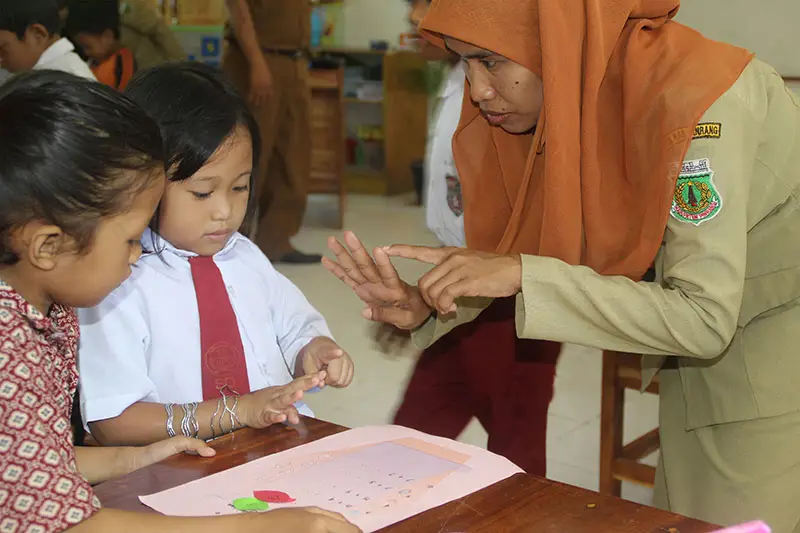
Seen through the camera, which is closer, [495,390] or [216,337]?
[216,337]

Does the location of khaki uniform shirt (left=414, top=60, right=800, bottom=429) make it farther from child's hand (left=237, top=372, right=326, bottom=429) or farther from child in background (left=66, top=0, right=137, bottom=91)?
child in background (left=66, top=0, right=137, bottom=91)

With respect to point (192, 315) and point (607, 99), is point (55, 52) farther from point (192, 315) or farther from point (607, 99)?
point (607, 99)

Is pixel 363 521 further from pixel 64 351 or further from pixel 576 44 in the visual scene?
pixel 576 44

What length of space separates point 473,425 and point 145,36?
8.54ft

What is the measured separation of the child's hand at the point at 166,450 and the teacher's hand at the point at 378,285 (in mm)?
370

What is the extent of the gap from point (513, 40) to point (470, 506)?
2.48 feet

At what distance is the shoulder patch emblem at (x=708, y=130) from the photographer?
127cm

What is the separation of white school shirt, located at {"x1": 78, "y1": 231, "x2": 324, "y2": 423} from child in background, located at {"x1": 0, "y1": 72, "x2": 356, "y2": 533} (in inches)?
10.8

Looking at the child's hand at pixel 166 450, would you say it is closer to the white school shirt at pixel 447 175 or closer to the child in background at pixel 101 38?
the white school shirt at pixel 447 175

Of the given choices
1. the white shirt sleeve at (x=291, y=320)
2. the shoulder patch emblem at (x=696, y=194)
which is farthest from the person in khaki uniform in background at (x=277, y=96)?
the shoulder patch emblem at (x=696, y=194)

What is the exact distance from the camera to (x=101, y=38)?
351 centimetres

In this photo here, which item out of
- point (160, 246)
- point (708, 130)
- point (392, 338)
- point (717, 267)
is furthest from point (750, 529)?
point (160, 246)

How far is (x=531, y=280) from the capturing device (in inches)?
50.8

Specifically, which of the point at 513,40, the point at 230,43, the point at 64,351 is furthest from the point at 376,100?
the point at 64,351
